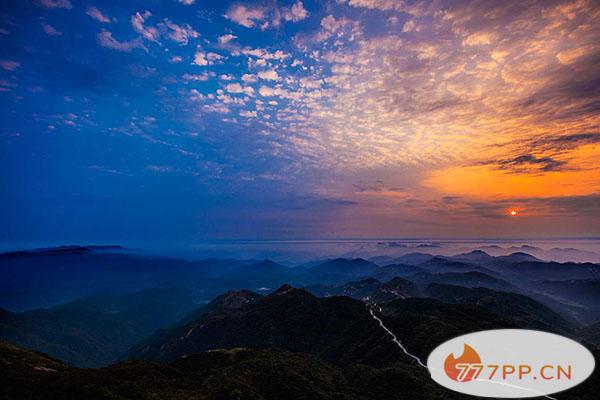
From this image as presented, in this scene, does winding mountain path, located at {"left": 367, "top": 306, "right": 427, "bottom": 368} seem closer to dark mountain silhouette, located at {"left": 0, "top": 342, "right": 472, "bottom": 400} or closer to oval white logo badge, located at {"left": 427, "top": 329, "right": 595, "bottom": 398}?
dark mountain silhouette, located at {"left": 0, "top": 342, "right": 472, "bottom": 400}

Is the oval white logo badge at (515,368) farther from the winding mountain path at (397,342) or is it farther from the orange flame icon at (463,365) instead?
the winding mountain path at (397,342)

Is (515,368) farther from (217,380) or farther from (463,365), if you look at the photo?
(217,380)

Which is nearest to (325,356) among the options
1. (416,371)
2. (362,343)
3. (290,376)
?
(362,343)

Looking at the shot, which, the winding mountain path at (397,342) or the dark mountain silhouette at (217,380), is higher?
Answer: the dark mountain silhouette at (217,380)

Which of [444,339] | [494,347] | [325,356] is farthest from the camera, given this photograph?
[325,356]

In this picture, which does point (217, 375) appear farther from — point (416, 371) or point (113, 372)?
point (416, 371)

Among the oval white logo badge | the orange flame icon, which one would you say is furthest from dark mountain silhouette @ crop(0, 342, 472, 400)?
the oval white logo badge

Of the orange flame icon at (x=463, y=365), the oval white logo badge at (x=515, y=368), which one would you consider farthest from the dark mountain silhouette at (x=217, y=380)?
the oval white logo badge at (x=515, y=368)
